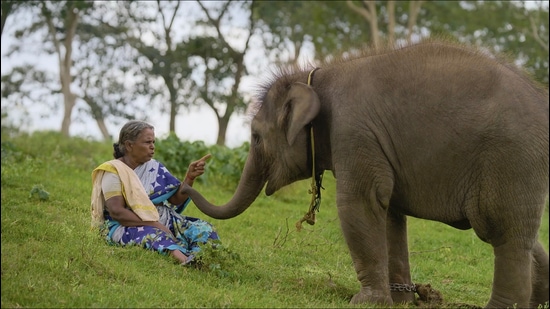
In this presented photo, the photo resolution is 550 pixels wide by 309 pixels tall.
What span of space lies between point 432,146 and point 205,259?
80.4 inches

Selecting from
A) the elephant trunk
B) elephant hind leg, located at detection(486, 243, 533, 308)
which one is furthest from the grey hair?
elephant hind leg, located at detection(486, 243, 533, 308)

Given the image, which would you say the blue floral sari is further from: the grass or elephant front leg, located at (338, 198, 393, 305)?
elephant front leg, located at (338, 198, 393, 305)

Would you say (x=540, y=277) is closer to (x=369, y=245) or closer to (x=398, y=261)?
(x=398, y=261)

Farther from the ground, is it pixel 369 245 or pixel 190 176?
pixel 190 176

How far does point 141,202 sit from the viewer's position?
7.43 metres

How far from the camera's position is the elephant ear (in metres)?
7.02

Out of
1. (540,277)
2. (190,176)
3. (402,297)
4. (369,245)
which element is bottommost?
(402,297)

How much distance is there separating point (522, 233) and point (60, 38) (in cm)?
2258

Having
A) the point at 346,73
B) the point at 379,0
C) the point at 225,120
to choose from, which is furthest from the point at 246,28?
the point at 346,73

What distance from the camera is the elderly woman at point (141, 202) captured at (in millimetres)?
7387

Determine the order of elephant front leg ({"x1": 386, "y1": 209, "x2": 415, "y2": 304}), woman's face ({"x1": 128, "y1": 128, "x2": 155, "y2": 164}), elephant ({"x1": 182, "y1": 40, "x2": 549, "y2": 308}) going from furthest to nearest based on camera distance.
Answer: woman's face ({"x1": 128, "y1": 128, "x2": 155, "y2": 164}) → elephant front leg ({"x1": 386, "y1": 209, "x2": 415, "y2": 304}) → elephant ({"x1": 182, "y1": 40, "x2": 549, "y2": 308})

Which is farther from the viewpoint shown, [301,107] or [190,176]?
[190,176]

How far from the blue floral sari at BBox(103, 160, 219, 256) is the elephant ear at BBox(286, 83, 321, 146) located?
3.89 ft

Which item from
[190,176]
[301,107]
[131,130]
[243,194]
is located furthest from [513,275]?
[131,130]
